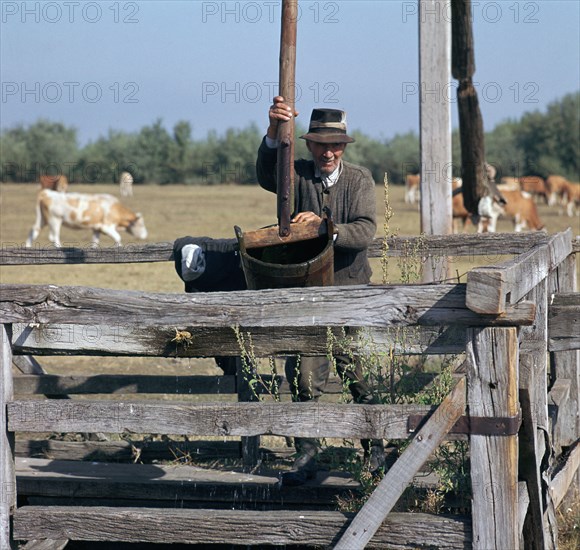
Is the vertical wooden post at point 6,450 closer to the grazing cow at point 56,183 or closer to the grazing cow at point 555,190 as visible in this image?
the grazing cow at point 56,183

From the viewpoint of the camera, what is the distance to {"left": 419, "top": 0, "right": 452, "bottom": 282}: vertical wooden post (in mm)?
7871

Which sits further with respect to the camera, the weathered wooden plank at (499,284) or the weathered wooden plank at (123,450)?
the weathered wooden plank at (123,450)

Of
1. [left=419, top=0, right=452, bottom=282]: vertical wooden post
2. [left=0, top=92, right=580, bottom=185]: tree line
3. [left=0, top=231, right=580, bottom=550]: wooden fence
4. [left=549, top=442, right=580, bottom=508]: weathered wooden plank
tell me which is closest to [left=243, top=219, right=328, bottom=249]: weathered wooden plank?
[left=0, top=231, right=580, bottom=550]: wooden fence

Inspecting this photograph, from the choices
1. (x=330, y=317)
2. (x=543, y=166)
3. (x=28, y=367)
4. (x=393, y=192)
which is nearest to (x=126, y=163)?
(x=393, y=192)

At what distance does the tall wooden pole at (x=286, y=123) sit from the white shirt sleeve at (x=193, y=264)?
979 mm

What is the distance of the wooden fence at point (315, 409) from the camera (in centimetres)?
402

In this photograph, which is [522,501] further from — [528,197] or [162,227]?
[162,227]

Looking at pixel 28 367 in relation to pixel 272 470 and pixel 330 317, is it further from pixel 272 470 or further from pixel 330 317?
pixel 330 317

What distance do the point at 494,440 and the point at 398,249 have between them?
316 centimetres

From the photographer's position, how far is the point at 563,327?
5.54 m

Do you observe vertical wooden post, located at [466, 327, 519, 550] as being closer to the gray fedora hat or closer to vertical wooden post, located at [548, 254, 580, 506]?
the gray fedora hat

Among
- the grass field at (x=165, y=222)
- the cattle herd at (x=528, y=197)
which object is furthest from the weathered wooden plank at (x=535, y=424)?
the cattle herd at (x=528, y=197)

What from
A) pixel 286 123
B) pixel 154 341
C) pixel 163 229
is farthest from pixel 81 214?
pixel 154 341

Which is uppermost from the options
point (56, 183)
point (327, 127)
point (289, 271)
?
point (327, 127)
